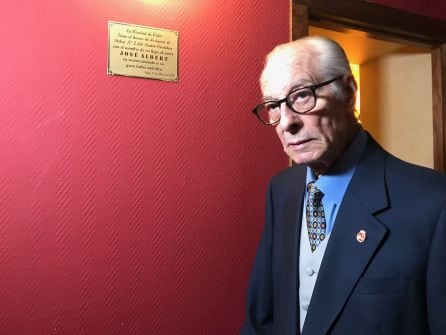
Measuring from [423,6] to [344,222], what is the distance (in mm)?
1365

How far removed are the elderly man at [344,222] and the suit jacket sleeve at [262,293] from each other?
80 millimetres

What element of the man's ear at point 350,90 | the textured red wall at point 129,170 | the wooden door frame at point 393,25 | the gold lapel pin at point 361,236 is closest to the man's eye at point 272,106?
the man's ear at point 350,90

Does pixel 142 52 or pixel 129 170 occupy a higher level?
pixel 142 52

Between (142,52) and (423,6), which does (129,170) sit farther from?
(423,6)

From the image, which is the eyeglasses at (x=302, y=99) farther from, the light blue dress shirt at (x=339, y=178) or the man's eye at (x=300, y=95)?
the light blue dress shirt at (x=339, y=178)

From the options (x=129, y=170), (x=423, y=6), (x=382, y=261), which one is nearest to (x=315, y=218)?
(x=382, y=261)

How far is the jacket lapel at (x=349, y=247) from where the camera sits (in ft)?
3.01

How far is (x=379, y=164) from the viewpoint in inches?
39.1

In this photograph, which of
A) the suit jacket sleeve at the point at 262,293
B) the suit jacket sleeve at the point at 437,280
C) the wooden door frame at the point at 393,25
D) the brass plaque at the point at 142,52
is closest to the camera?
the suit jacket sleeve at the point at 437,280

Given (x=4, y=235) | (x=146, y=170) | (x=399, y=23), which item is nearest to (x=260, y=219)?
(x=146, y=170)

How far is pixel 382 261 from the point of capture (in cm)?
90

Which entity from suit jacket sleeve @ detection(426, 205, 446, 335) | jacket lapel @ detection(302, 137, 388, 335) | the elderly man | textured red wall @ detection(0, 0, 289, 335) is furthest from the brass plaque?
suit jacket sleeve @ detection(426, 205, 446, 335)

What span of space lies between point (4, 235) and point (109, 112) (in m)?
0.44

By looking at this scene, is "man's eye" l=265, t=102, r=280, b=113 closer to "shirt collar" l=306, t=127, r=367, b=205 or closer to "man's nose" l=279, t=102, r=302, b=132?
"man's nose" l=279, t=102, r=302, b=132
